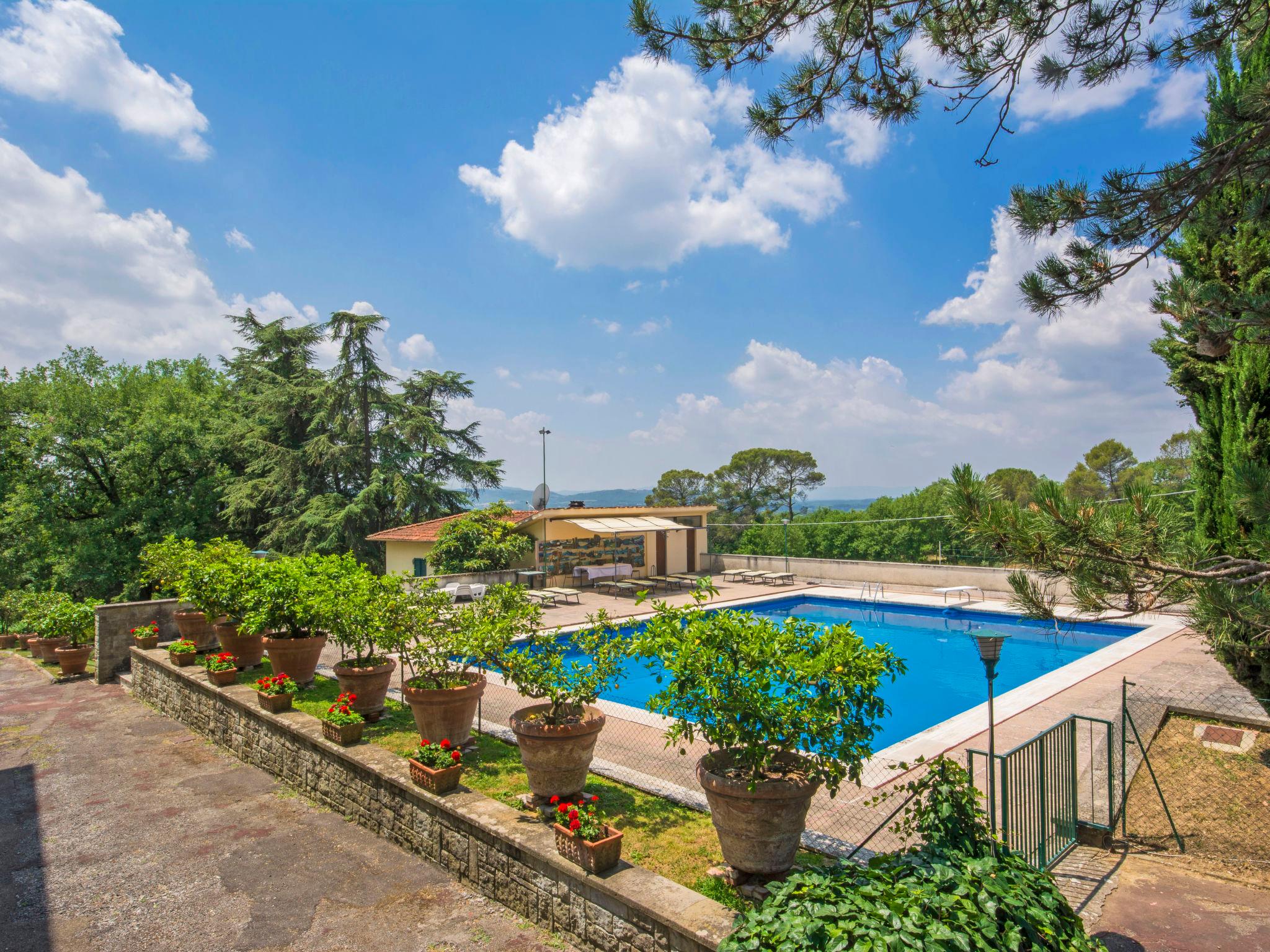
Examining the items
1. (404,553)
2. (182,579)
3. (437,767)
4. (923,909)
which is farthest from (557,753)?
(404,553)

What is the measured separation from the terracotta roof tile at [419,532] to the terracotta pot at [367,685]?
13399 millimetres

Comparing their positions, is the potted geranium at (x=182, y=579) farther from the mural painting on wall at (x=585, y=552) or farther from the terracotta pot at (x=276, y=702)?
the mural painting on wall at (x=585, y=552)

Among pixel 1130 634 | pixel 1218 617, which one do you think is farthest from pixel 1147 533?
pixel 1130 634

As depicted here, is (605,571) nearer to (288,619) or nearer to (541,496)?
(541,496)

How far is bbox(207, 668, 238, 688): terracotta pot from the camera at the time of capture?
Result: 29.1ft

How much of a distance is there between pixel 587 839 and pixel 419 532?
19.7m

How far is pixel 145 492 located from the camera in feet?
71.3

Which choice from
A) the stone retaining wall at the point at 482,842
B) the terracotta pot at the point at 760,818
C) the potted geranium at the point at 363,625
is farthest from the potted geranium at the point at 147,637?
the terracotta pot at the point at 760,818

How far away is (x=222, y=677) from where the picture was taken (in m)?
8.90

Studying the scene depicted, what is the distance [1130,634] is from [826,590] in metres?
8.23

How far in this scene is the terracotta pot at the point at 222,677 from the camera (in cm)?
888

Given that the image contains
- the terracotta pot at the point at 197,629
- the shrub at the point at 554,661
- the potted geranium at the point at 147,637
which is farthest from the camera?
the potted geranium at the point at 147,637

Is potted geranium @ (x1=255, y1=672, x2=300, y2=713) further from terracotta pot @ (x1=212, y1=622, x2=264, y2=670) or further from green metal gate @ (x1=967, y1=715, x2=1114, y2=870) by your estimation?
green metal gate @ (x1=967, y1=715, x2=1114, y2=870)

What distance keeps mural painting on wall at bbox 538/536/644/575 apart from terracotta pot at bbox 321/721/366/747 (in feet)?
49.8
